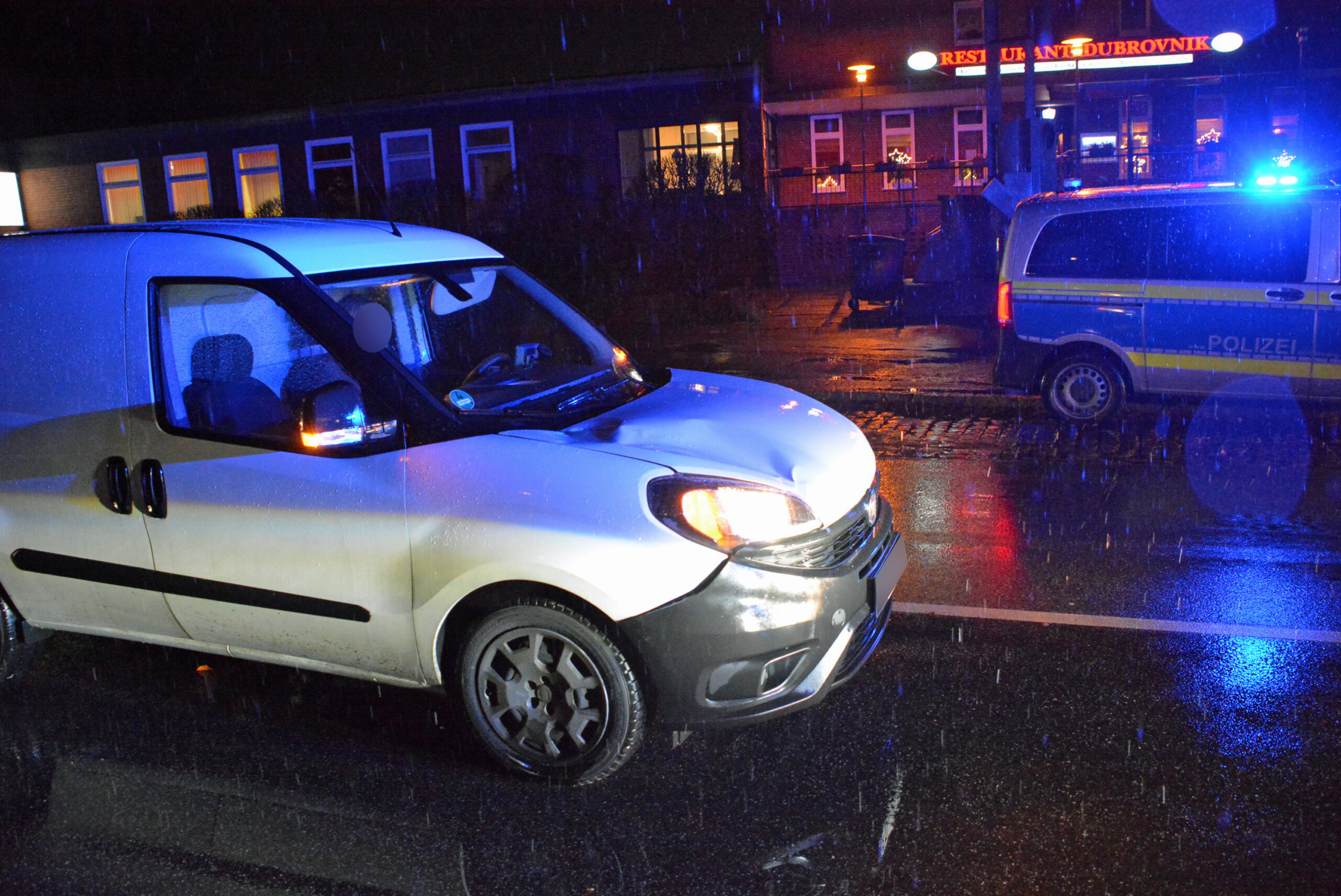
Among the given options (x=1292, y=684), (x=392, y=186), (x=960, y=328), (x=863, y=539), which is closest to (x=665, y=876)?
(x=863, y=539)

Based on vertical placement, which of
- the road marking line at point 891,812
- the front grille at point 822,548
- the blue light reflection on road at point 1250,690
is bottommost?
the blue light reflection on road at point 1250,690

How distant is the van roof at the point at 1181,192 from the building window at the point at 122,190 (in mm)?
32506

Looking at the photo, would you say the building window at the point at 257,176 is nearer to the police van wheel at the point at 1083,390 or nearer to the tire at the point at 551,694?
the police van wheel at the point at 1083,390

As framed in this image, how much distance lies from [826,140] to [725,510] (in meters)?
28.9

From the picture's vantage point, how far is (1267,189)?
845cm

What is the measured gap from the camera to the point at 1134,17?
2856 cm

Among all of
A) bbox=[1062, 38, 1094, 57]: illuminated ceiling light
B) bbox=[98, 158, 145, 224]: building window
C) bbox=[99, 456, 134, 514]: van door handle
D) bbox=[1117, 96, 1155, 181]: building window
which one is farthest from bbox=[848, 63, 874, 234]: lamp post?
bbox=[99, 456, 134, 514]: van door handle

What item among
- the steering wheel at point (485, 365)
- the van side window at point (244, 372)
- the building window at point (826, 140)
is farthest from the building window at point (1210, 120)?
Answer: the van side window at point (244, 372)

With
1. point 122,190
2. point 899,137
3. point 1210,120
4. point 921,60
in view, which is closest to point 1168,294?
point 921,60

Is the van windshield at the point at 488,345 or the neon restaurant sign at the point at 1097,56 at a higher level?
the neon restaurant sign at the point at 1097,56

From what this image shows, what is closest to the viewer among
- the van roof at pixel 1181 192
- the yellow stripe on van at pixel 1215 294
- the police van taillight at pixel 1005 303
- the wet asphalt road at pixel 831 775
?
the wet asphalt road at pixel 831 775

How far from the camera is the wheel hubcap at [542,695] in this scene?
3.63 meters

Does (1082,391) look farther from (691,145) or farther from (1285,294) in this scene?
(691,145)

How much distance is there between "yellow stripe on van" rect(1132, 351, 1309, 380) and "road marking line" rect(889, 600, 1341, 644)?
172 inches
